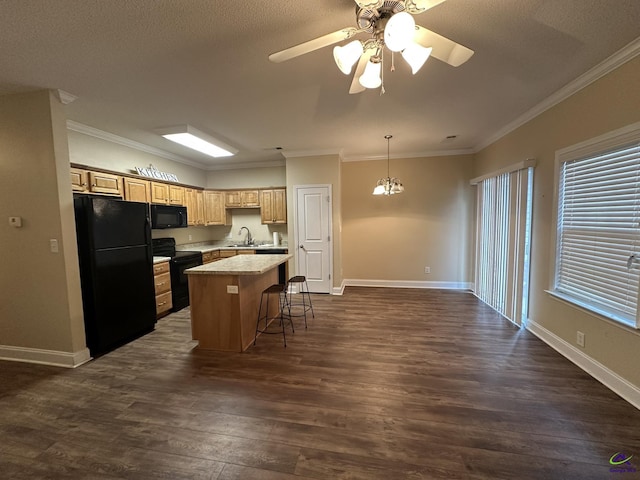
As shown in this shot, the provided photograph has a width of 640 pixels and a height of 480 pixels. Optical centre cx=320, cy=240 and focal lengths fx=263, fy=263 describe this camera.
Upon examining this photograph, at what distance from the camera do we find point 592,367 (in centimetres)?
236

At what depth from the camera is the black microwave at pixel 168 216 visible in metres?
4.18

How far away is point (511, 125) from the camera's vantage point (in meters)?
3.62

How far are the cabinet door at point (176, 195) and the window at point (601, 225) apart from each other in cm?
542

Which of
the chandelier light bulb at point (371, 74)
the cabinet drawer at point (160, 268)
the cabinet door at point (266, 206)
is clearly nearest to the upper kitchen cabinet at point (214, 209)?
the cabinet door at point (266, 206)

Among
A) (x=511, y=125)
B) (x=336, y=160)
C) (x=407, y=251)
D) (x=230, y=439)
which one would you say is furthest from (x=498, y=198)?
(x=230, y=439)

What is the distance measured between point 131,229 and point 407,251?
4648 millimetres

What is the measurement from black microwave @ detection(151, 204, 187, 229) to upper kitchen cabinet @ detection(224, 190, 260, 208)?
1077mm

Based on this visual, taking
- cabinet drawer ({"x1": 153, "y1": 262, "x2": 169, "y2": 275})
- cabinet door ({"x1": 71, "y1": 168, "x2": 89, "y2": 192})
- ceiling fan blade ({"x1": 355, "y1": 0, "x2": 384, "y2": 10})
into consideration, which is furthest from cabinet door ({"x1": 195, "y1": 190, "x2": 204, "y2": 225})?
ceiling fan blade ({"x1": 355, "y1": 0, "x2": 384, "y2": 10})

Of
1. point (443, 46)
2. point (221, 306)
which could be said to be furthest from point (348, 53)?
point (221, 306)

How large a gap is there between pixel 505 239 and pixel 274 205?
410 centimetres

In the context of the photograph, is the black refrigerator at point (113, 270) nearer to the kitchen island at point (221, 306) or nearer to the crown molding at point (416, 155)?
the kitchen island at point (221, 306)

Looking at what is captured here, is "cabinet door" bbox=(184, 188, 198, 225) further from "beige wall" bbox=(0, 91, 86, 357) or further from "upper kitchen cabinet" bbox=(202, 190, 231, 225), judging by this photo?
"beige wall" bbox=(0, 91, 86, 357)

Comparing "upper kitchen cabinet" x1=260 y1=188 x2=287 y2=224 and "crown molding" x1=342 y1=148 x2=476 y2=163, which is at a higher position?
"crown molding" x1=342 y1=148 x2=476 y2=163
